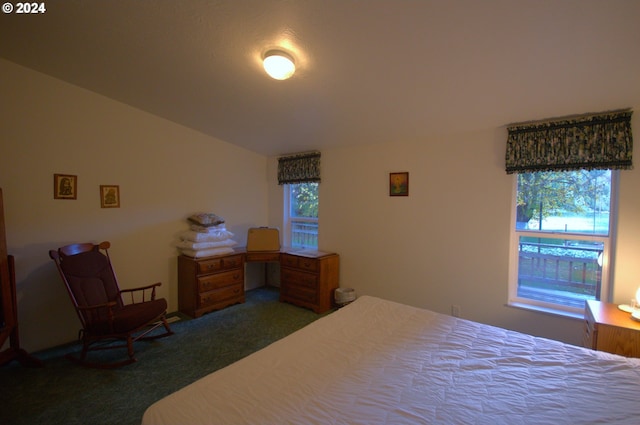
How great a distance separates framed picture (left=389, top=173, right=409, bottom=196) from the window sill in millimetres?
1542

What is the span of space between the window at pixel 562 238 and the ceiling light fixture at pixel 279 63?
239 cm

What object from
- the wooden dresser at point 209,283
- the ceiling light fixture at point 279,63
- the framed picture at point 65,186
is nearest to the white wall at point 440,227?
the wooden dresser at point 209,283

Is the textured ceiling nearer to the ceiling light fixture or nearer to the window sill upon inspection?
the ceiling light fixture

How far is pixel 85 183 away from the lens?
300 cm

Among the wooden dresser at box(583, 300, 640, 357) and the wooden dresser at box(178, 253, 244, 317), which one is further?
the wooden dresser at box(178, 253, 244, 317)

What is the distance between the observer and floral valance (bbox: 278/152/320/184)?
13.5 feet

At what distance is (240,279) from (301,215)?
4.46ft

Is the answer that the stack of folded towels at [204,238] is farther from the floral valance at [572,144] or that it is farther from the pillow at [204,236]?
the floral valance at [572,144]

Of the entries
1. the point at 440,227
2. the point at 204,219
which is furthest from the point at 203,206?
the point at 440,227

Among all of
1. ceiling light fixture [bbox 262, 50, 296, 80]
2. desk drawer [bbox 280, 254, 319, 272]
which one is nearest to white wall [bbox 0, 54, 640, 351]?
desk drawer [bbox 280, 254, 319, 272]

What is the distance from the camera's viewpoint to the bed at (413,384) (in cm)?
108

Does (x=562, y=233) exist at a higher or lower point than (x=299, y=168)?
lower

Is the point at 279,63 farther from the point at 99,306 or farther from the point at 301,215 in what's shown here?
the point at 301,215

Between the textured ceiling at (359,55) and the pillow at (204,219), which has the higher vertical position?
the textured ceiling at (359,55)
